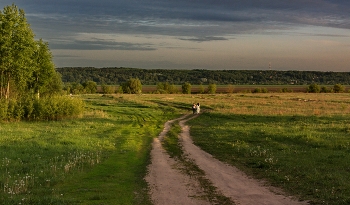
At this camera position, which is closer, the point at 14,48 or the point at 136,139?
the point at 136,139

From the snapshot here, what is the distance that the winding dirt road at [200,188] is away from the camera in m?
11.6

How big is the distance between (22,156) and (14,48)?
25944 millimetres

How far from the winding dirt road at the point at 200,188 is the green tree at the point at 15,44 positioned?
2798 cm

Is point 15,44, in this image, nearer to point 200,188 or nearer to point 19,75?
point 19,75

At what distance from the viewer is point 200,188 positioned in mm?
13188

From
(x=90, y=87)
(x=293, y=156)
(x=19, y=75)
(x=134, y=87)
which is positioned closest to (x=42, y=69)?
(x=19, y=75)

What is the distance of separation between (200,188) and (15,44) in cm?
3440

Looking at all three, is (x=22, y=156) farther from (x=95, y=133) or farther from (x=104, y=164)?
(x=95, y=133)

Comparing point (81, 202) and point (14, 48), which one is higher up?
point (14, 48)

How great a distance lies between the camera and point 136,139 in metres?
27.3

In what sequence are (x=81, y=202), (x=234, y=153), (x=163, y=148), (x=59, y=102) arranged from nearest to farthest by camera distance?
1. (x=81, y=202)
2. (x=234, y=153)
3. (x=163, y=148)
4. (x=59, y=102)

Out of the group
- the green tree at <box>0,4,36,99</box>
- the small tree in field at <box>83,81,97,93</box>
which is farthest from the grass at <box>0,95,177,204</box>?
the small tree in field at <box>83,81,97,93</box>

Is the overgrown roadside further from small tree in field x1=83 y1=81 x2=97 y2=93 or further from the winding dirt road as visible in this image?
small tree in field x1=83 y1=81 x2=97 y2=93

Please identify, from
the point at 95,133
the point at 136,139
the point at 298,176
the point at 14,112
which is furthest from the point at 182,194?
the point at 14,112
